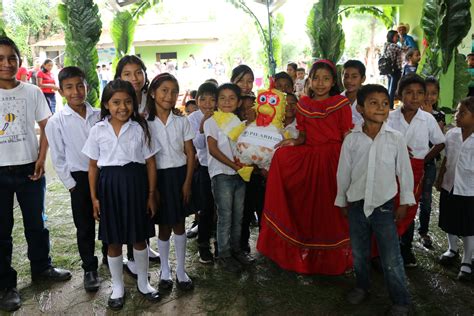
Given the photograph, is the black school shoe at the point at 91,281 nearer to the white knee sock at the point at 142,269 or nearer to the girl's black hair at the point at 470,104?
the white knee sock at the point at 142,269

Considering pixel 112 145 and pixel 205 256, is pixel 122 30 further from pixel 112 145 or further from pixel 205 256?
pixel 112 145

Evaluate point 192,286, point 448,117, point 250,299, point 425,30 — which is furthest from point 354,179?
point 448,117

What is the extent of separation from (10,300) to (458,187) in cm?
325

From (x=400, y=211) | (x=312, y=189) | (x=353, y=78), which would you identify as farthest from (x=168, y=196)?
(x=353, y=78)

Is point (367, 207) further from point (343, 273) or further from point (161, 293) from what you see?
point (161, 293)

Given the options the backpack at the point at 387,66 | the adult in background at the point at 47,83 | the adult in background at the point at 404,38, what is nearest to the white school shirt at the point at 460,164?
the backpack at the point at 387,66

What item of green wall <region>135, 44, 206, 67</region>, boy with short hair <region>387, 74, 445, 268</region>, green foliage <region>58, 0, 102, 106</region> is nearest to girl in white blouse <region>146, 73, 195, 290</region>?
boy with short hair <region>387, 74, 445, 268</region>

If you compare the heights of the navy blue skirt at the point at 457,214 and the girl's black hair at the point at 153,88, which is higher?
the girl's black hair at the point at 153,88

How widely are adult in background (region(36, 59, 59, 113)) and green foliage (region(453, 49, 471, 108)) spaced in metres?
9.16

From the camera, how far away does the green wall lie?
18.7 meters

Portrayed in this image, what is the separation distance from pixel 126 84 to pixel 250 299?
1649 mm

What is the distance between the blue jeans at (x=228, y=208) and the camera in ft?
9.81

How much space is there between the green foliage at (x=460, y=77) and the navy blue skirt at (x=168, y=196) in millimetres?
4599

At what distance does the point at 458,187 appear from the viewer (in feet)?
9.41
